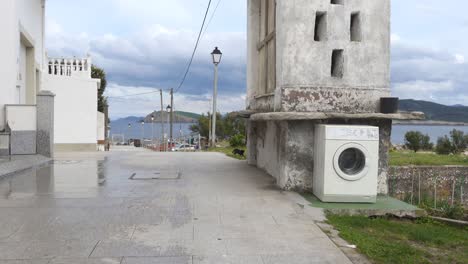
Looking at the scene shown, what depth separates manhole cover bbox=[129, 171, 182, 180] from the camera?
10125mm

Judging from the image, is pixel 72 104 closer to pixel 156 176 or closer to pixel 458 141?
pixel 156 176

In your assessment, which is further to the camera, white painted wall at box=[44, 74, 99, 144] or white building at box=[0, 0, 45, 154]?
white painted wall at box=[44, 74, 99, 144]

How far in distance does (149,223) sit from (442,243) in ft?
12.4

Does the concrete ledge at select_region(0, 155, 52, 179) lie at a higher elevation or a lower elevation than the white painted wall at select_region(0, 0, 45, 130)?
lower

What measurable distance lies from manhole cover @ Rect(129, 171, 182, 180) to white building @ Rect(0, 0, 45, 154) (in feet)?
15.2

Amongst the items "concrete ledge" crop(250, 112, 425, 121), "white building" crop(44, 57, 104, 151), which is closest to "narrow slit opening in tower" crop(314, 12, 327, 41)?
"concrete ledge" crop(250, 112, 425, 121)

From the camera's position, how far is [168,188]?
8.74m

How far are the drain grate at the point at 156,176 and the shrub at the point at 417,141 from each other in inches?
1347

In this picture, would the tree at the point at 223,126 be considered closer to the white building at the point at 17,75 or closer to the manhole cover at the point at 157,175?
the white building at the point at 17,75

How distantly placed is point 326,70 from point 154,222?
13.8 feet

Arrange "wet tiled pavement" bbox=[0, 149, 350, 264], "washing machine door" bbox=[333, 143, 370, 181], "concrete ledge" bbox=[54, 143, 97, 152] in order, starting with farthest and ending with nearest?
"concrete ledge" bbox=[54, 143, 97, 152] → "washing machine door" bbox=[333, 143, 370, 181] → "wet tiled pavement" bbox=[0, 149, 350, 264]

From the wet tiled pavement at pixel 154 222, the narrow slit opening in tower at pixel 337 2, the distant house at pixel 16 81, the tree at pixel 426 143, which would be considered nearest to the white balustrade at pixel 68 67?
the distant house at pixel 16 81

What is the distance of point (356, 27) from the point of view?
8.62 metres

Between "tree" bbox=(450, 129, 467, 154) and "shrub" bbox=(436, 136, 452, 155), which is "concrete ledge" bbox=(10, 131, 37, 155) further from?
"tree" bbox=(450, 129, 467, 154)
